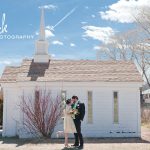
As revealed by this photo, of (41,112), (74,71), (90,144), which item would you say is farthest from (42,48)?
(90,144)

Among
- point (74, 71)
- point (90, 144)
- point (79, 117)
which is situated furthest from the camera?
point (74, 71)

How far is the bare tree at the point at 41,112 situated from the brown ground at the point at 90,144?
92 centimetres

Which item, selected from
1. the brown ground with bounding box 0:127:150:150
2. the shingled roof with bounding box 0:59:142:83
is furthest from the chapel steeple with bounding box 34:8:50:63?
the brown ground with bounding box 0:127:150:150

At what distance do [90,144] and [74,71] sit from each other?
5.07 metres

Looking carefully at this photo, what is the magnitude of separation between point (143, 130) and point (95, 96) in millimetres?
4965

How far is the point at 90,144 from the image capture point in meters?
18.6

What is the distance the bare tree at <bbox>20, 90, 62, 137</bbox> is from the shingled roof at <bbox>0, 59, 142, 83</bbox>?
0.96 metres

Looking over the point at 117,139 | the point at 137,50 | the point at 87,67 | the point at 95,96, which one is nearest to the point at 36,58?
the point at 87,67

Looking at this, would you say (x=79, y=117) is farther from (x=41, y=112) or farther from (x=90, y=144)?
(x=41, y=112)

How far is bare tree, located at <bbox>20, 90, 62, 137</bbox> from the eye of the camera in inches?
815

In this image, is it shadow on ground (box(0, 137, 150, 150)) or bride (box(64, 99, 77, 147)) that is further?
shadow on ground (box(0, 137, 150, 150))

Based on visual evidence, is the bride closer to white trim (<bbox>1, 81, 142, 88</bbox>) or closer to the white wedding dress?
the white wedding dress

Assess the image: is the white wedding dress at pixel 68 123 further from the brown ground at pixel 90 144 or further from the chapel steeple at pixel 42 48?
the chapel steeple at pixel 42 48

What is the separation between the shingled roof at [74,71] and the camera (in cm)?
2164
